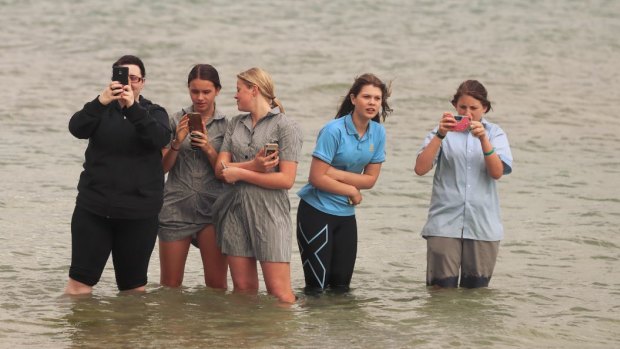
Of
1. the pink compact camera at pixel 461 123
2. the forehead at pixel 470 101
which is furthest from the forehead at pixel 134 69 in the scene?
the forehead at pixel 470 101

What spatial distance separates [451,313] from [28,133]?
10566 mm

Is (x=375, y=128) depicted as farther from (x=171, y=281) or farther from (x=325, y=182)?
(x=171, y=281)

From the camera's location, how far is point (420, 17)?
31.4 metres

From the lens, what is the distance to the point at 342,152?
8.42 meters

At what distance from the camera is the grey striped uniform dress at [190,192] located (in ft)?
27.5

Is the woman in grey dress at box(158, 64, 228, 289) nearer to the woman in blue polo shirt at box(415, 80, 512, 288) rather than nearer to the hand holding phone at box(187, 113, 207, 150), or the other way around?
the hand holding phone at box(187, 113, 207, 150)

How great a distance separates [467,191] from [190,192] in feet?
6.44

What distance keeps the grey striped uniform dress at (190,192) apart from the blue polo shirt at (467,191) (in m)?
1.55

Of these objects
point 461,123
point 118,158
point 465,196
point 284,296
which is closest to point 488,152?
point 461,123

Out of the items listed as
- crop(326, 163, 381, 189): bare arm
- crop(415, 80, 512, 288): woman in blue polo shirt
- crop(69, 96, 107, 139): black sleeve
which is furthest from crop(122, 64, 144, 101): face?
crop(415, 80, 512, 288): woman in blue polo shirt

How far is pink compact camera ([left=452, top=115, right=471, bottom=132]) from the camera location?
838cm

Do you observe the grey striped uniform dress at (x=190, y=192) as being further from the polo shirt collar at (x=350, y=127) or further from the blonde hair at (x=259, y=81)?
the polo shirt collar at (x=350, y=127)

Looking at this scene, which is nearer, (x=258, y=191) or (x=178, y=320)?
(x=258, y=191)

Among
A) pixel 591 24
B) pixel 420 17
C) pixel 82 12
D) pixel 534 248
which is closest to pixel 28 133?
pixel 534 248
